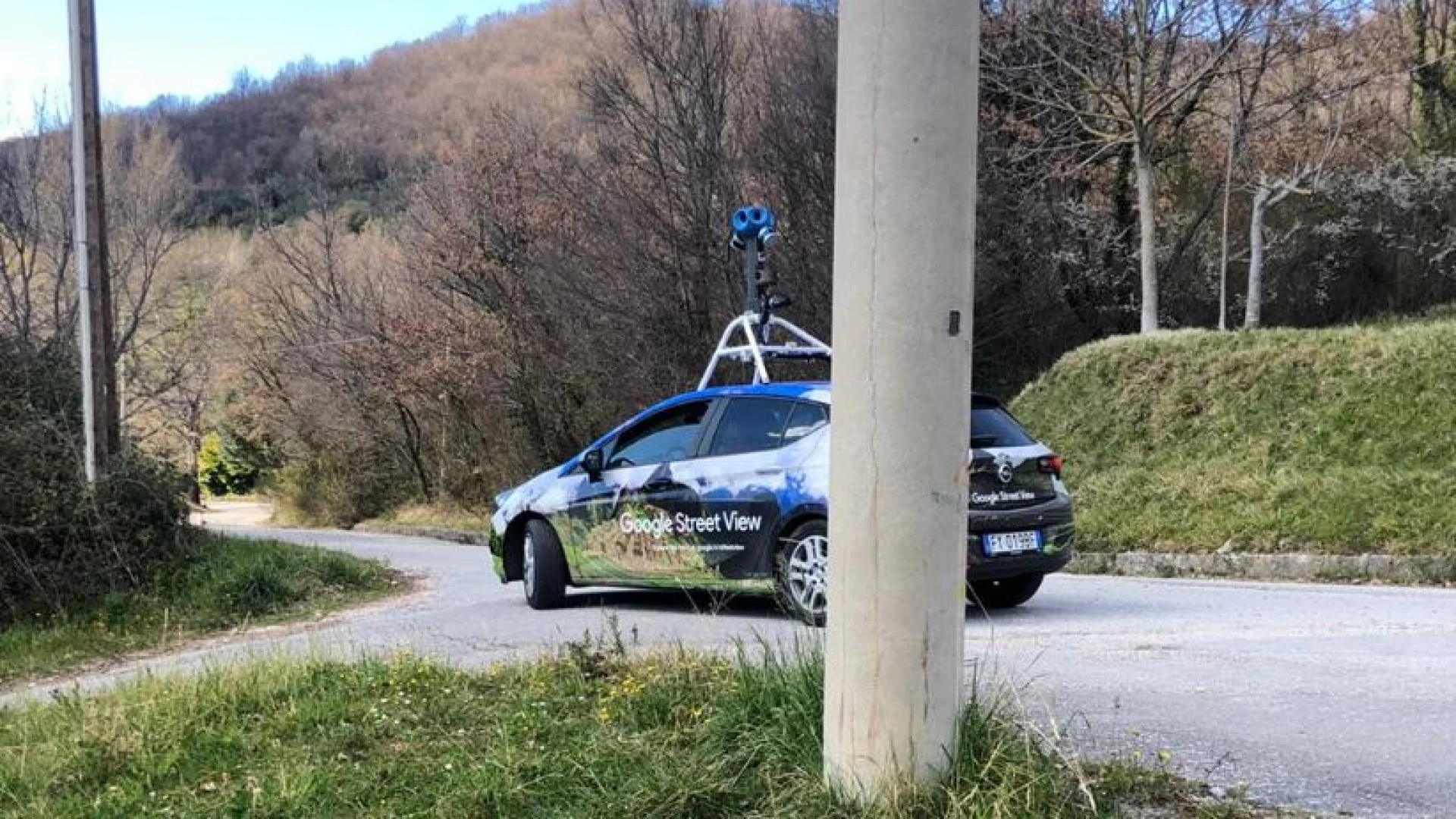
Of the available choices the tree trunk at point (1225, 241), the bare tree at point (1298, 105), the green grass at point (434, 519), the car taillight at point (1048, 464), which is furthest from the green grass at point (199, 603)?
the bare tree at point (1298, 105)

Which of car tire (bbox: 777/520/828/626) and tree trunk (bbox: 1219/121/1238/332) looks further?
tree trunk (bbox: 1219/121/1238/332)

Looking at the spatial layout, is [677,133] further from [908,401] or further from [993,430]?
[908,401]

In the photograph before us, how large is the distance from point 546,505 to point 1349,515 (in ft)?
27.4

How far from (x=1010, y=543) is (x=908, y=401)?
4731mm

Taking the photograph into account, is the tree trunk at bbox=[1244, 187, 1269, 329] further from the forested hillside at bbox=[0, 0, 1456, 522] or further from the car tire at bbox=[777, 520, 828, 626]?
the car tire at bbox=[777, 520, 828, 626]

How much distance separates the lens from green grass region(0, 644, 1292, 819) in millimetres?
3557

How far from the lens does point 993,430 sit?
8.16 meters

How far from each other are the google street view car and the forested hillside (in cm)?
893

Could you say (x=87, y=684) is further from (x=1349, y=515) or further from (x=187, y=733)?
(x=1349, y=515)

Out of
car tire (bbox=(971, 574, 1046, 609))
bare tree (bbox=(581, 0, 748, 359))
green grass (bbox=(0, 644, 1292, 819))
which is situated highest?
→ bare tree (bbox=(581, 0, 748, 359))

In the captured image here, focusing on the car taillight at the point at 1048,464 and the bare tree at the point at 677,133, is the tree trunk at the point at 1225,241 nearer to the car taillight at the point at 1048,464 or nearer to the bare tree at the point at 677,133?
the bare tree at the point at 677,133

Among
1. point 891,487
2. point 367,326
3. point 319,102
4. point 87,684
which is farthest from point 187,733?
point 319,102

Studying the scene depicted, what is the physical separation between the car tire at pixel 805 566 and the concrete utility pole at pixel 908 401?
403cm

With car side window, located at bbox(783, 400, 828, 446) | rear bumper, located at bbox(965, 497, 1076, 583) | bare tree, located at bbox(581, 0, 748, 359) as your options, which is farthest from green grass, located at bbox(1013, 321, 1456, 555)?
bare tree, located at bbox(581, 0, 748, 359)
